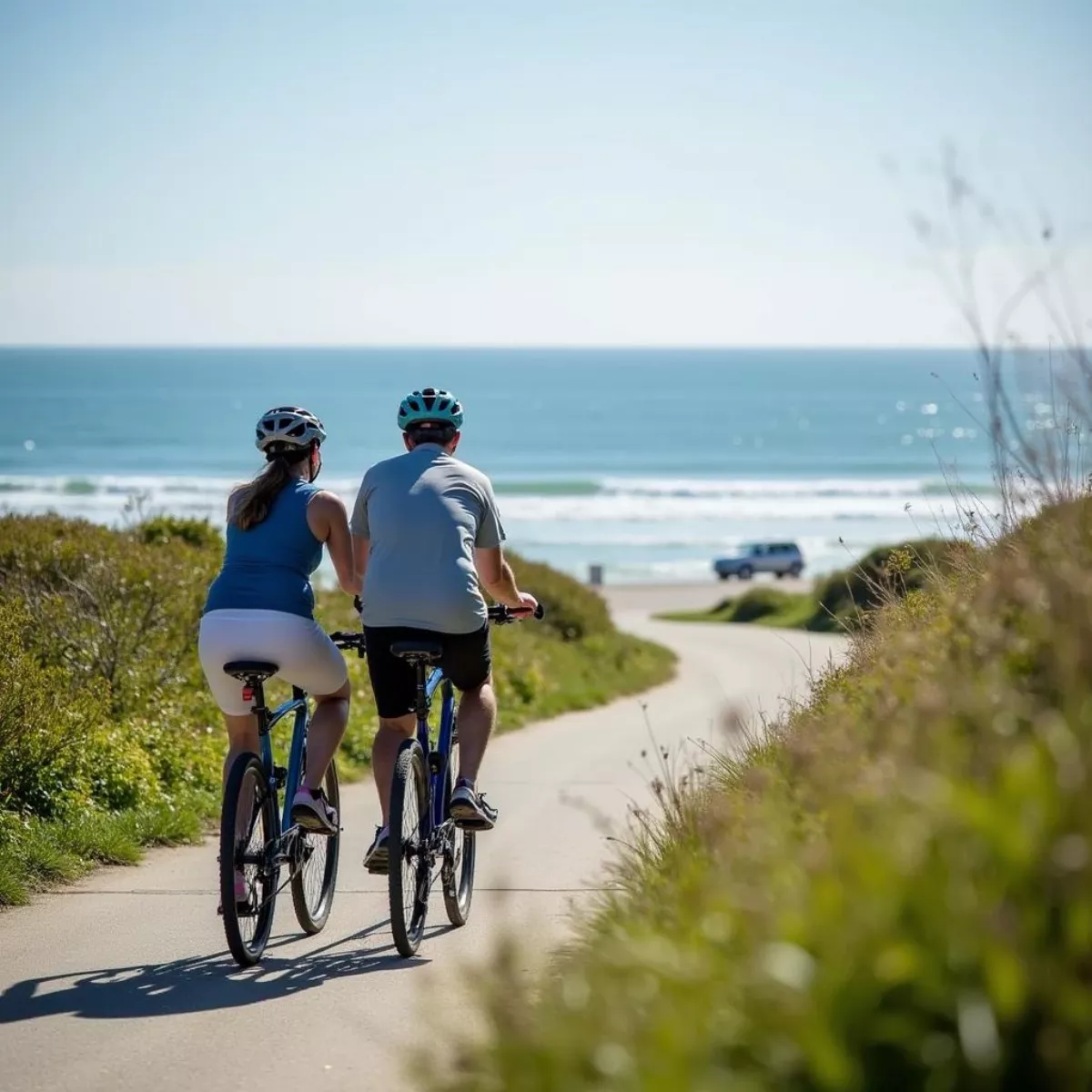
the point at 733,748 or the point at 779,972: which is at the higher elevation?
the point at 779,972

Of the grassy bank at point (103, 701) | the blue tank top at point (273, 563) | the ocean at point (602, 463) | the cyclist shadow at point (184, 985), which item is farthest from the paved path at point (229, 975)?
the ocean at point (602, 463)

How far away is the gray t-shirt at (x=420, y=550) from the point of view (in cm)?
630

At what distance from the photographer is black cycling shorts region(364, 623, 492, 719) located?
21.0ft

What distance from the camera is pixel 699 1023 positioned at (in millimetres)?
2674

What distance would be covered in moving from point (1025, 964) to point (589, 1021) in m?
0.79

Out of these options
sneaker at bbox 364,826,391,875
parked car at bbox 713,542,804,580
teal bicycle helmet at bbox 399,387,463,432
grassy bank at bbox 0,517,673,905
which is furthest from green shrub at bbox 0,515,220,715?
parked car at bbox 713,542,804,580

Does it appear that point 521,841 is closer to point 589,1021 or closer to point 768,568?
point 589,1021

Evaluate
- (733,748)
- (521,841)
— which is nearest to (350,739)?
(521,841)

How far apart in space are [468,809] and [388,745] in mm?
464

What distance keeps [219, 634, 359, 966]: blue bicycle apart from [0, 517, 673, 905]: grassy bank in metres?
1.47

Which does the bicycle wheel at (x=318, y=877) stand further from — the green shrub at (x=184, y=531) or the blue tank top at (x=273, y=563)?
the green shrub at (x=184, y=531)

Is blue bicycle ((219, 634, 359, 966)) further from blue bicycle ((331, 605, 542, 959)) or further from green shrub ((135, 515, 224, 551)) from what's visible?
green shrub ((135, 515, 224, 551))

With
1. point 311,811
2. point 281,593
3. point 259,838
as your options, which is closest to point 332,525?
point 281,593

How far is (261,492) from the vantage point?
6336 millimetres
